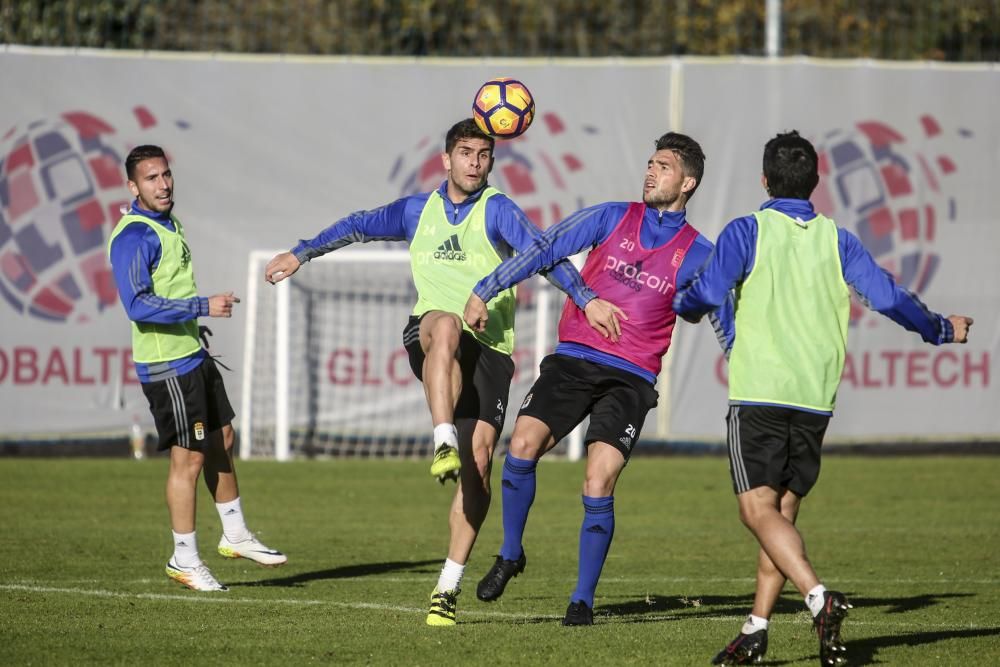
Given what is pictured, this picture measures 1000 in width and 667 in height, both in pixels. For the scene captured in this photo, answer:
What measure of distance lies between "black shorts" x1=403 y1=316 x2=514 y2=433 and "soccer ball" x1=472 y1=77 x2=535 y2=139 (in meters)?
1.14

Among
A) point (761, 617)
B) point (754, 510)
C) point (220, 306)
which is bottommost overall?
point (761, 617)

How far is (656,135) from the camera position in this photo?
1719 cm

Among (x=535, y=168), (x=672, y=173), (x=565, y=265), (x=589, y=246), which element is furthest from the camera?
(x=535, y=168)

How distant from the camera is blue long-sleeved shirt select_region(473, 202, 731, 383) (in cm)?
769

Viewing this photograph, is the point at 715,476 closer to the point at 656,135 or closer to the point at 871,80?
the point at 656,135

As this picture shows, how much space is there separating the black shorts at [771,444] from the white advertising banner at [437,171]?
10337 mm

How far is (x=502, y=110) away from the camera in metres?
8.70

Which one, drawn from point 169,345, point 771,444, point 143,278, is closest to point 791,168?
point 771,444

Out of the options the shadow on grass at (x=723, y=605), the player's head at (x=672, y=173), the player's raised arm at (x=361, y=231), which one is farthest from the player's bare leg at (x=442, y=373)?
the shadow on grass at (x=723, y=605)

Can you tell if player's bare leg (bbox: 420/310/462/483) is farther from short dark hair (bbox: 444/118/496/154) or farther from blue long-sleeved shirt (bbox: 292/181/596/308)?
short dark hair (bbox: 444/118/496/154)

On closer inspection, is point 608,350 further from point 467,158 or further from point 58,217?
point 58,217

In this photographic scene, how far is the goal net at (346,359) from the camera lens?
16.7 meters

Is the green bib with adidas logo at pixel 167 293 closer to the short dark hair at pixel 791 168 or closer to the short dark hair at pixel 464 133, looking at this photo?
the short dark hair at pixel 464 133

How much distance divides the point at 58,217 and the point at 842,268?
11.5 m
